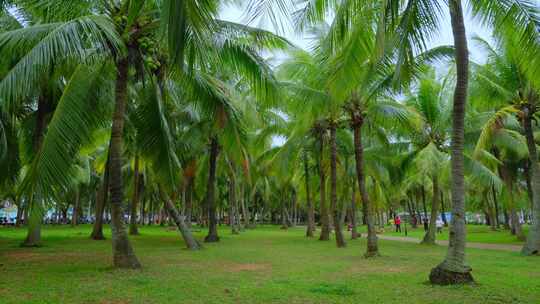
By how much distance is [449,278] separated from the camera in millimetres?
8266

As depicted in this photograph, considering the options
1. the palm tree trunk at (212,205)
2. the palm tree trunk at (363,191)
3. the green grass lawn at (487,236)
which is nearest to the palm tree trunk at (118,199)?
the palm tree trunk at (363,191)

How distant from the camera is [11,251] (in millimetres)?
14828

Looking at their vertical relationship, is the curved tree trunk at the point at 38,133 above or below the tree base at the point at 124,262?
above

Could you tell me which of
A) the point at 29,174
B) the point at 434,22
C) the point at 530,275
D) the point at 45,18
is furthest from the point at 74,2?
the point at 530,275

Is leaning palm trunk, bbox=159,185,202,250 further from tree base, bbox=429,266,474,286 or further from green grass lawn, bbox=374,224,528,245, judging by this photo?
green grass lawn, bbox=374,224,528,245

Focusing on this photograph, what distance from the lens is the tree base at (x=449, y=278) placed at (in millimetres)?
8242

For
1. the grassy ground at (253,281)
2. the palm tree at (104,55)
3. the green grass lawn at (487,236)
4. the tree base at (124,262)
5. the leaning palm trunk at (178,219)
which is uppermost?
the palm tree at (104,55)

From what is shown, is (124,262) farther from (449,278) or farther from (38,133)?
(38,133)

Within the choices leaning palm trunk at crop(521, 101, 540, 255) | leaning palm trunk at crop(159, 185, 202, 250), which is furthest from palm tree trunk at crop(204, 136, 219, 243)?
leaning palm trunk at crop(521, 101, 540, 255)

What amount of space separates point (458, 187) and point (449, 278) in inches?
65.9

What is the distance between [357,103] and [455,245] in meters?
7.81

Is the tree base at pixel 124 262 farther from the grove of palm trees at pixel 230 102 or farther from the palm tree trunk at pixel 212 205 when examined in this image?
the palm tree trunk at pixel 212 205

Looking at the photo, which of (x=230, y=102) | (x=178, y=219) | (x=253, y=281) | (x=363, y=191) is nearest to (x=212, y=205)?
(x=178, y=219)

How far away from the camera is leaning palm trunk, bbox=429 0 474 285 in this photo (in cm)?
834
